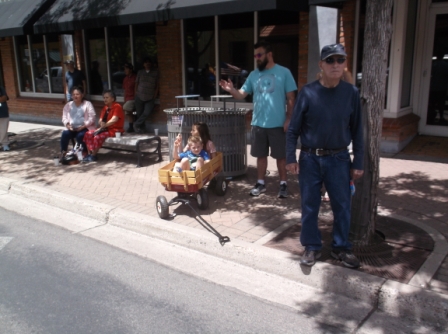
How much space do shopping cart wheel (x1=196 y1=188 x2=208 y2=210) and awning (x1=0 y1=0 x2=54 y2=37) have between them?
9.24 meters

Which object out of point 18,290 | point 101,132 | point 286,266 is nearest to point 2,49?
point 101,132

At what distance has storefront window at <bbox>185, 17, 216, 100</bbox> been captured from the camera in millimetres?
10500

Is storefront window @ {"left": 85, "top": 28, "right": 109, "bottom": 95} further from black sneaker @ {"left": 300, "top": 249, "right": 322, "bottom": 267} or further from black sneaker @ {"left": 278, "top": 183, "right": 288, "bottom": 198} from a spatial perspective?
black sneaker @ {"left": 300, "top": 249, "right": 322, "bottom": 267}

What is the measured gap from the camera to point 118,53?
12.5m

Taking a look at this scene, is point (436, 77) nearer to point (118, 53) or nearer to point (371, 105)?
point (371, 105)

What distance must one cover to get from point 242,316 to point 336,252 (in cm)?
112

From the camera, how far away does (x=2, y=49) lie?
631 inches

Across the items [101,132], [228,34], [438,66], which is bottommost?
[101,132]

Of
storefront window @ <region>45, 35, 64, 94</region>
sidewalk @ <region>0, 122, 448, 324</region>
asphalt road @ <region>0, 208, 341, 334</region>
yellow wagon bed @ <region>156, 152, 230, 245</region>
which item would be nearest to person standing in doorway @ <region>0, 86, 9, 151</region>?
sidewalk @ <region>0, 122, 448, 324</region>

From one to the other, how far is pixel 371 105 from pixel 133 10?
6.91m

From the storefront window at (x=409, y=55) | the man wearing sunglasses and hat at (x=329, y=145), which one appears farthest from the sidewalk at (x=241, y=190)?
the storefront window at (x=409, y=55)

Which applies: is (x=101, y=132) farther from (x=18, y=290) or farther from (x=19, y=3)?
(x=19, y=3)

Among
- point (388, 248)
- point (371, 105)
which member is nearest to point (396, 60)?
point (371, 105)

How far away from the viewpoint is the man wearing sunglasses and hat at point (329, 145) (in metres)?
3.69
